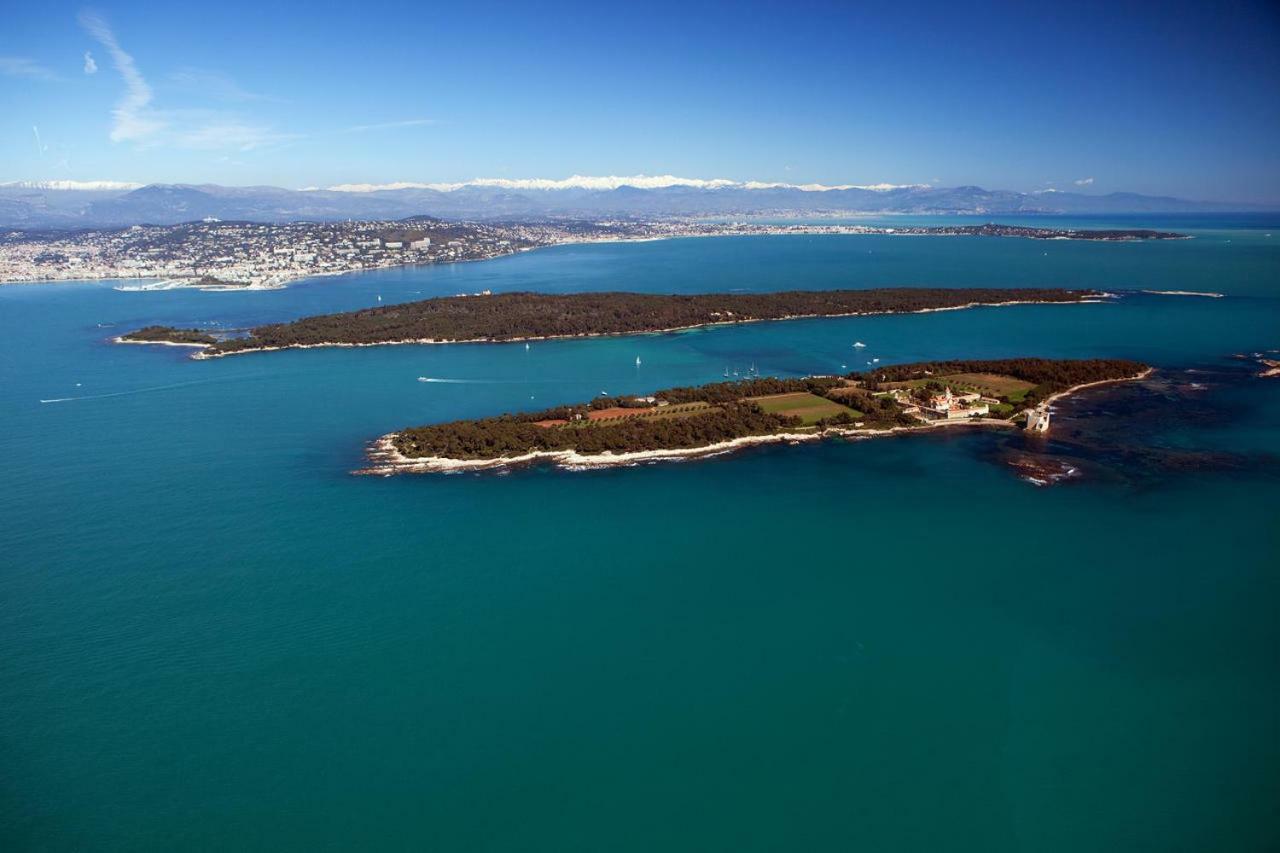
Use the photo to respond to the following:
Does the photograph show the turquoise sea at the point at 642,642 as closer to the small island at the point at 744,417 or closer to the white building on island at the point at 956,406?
the small island at the point at 744,417

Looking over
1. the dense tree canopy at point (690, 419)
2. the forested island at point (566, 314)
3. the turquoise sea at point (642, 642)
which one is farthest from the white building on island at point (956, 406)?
the forested island at point (566, 314)

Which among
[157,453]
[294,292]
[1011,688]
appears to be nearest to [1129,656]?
[1011,688]

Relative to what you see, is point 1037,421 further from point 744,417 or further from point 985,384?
point 744,417

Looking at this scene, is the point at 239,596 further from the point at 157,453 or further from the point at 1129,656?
the point at 1129,656

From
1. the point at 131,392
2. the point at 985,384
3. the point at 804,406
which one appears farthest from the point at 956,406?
the point at 131,392

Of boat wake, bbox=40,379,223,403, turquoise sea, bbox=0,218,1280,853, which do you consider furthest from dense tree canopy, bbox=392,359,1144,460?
boat wake, bbox=40,379,223,403

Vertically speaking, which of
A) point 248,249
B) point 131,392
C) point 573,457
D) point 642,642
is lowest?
point 642,642
